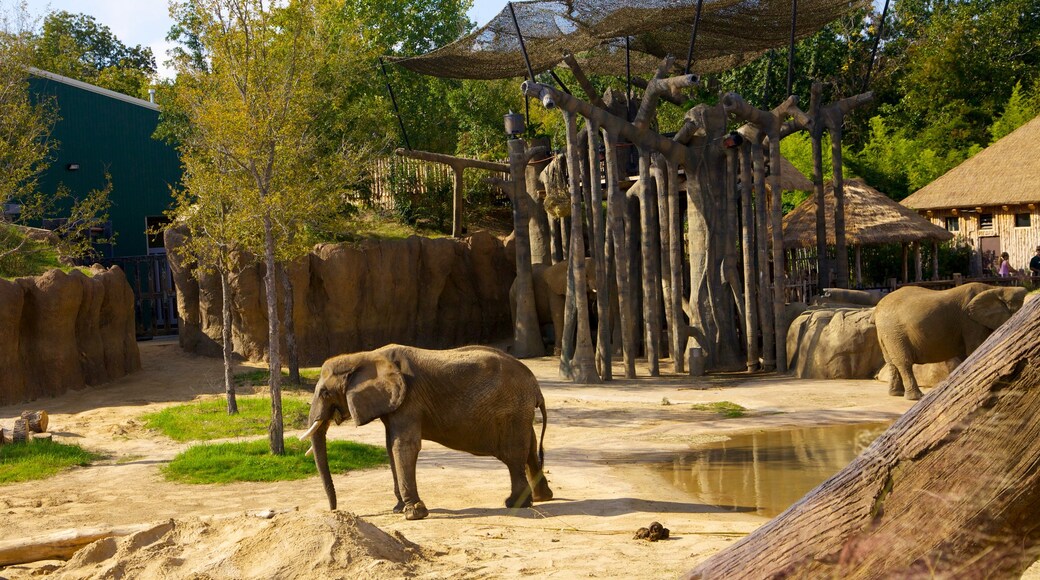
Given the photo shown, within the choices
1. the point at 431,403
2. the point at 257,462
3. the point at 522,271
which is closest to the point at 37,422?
the point at 257,462

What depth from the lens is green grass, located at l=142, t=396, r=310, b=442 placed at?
46.1 feet

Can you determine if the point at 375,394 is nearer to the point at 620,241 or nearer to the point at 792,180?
the point at 620,241

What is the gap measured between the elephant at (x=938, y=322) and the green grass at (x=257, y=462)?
7.34 metres

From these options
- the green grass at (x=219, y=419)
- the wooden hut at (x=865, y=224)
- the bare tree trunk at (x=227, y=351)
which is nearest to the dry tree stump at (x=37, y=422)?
the green grass at (x=219, y=419)

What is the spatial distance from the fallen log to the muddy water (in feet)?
16.0

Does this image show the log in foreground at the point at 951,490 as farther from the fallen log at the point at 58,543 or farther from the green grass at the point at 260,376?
the green grass at the point at 260,376

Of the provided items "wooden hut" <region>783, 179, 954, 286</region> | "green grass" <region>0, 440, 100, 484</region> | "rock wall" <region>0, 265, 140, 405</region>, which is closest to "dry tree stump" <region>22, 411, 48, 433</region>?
"green grass" <region>0, 440, 100, 484</region>

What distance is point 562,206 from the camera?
22.5m

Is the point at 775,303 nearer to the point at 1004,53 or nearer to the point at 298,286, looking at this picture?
the point at 298,286

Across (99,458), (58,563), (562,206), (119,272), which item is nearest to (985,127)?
(562,206)

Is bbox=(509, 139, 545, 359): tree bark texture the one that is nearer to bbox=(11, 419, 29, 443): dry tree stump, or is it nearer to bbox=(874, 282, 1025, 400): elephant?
bbox=(874, 282, 1025, 400): elephant

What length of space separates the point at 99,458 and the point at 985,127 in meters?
32.5

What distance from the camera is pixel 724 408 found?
1511cm

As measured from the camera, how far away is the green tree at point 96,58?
35.4m
